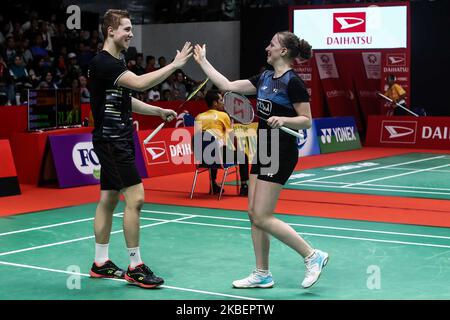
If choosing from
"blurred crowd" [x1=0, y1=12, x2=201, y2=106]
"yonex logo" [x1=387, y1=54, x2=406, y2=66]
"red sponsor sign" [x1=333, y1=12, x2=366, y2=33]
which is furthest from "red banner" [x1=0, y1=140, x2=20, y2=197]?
"yonex logo" [x1=387, y1=54, x2=406, y2=66]

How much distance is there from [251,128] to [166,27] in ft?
44.3

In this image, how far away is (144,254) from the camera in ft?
25.0

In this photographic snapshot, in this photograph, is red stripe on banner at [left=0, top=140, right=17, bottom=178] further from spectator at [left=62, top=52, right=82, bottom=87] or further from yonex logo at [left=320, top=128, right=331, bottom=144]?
yonex logo at [left=320, top=128, right=331, bottom=144]

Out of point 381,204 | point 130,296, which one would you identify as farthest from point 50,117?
point 130,296

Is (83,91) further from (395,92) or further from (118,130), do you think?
(118,130)

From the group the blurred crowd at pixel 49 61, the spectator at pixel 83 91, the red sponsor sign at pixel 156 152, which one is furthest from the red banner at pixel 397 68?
the red sponsor sign at pixel 156 152

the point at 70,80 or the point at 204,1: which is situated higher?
the point at 204,1

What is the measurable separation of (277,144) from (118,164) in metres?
1.26

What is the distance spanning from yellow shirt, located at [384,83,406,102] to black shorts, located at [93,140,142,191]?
15783mm

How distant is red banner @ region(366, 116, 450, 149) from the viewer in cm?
1947

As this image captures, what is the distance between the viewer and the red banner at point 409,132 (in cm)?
1947

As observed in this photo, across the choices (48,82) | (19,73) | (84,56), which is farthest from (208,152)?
(84,56)

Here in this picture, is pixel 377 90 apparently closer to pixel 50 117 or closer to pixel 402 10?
pixel 402 10

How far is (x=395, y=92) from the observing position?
69.7ft
